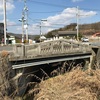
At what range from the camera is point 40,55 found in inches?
690

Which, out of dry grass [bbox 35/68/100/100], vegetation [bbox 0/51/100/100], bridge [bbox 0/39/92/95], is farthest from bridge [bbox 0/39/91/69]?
dry grass [bbox 35/68/100/100]

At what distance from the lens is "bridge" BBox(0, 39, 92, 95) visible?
14980mm

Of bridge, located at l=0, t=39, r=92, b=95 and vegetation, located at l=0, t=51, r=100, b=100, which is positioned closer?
vegetation, located at l=0, t=51, r=100, b=100

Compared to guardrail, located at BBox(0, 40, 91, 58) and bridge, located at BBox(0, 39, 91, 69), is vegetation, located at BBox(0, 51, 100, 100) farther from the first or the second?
guardrail, located at BBox(0, 40, 91, 58)

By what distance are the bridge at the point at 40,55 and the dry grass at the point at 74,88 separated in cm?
596

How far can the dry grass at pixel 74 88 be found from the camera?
20.1ft

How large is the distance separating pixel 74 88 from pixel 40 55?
1078 centimetres

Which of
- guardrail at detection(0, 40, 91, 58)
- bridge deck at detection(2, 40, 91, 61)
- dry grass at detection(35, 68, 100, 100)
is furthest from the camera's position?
guardrail at detection(0, 40, 91, 58)

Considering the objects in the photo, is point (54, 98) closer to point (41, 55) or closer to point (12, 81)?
point (12, 81)

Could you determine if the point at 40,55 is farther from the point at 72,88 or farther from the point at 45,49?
the point at 72,88

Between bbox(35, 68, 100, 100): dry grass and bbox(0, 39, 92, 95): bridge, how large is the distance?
596 centimetres

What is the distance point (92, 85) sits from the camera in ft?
24.4

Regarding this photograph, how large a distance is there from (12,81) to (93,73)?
16.0 feet

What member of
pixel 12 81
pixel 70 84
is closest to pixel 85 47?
pixel 12 81
